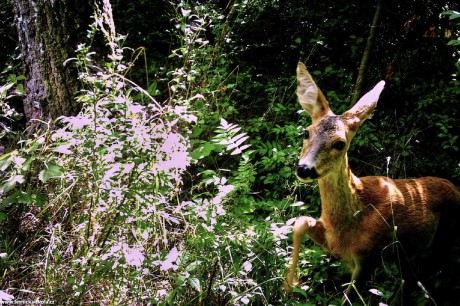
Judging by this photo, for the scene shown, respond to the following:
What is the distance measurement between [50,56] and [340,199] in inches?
101

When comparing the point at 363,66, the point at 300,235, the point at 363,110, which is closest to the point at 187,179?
the point at 300,235

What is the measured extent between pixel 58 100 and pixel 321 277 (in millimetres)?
2441

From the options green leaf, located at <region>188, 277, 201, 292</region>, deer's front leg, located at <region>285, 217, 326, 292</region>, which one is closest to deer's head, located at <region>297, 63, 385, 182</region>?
deer's front leg, located at <region>285, 217, 326, 292</region>

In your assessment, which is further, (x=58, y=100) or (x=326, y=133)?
(x=58, y=100)

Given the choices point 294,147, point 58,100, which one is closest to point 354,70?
point 294,147

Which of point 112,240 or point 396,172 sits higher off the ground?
point 112,240

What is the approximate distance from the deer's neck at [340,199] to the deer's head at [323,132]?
0.25ft

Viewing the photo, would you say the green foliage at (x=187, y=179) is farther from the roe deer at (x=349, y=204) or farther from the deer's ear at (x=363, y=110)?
the deer's ear at (x=363, y=110)

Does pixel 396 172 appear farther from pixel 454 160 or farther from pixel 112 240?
pixel 112 240

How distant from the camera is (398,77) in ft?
16.0

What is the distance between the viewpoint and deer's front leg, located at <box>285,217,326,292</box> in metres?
2.83

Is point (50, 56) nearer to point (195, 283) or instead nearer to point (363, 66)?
point (195, 283)

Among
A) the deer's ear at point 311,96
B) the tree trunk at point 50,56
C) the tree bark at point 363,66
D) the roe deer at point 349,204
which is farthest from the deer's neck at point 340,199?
the tree trunk at point 50,56

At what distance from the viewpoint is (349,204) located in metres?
2.84
